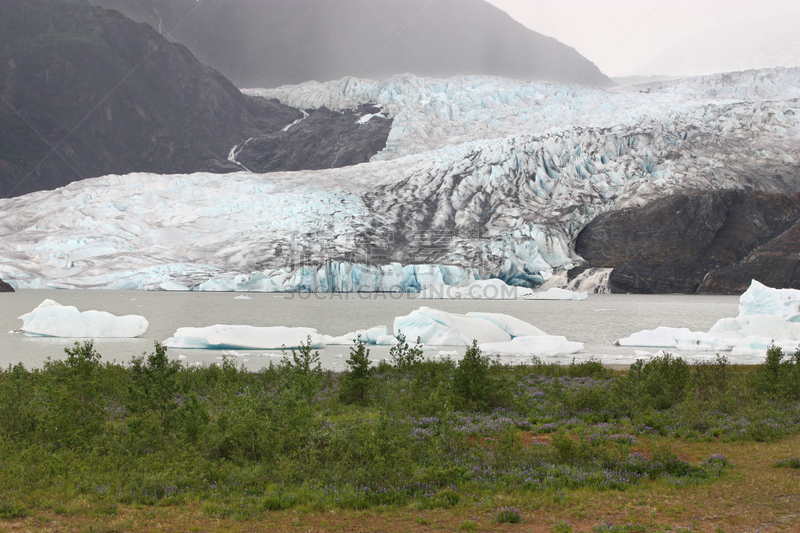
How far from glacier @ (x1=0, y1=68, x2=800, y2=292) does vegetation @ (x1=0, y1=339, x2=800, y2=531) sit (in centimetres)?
4109

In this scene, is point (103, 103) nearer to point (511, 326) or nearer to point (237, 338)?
point (237, 338)

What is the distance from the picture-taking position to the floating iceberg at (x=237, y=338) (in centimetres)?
2191

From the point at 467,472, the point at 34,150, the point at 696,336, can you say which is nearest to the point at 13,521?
the point at 467,472

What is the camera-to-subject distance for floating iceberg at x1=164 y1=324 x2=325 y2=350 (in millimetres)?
21906

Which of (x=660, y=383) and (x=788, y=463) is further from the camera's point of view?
(x=660, y=383)

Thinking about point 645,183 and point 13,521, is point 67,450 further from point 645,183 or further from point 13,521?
point 645,183

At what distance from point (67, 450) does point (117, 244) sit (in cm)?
5523

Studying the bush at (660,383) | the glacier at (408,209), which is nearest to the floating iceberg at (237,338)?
the bush at (660,383)

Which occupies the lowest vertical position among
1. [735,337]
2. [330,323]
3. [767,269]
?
[735,337]

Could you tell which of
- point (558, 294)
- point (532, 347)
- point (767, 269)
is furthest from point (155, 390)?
point (767, 269)

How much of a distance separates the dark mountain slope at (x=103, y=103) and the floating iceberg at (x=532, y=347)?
94413 millimetres

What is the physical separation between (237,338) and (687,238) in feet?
188

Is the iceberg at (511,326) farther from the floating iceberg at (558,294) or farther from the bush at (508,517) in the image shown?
the floating iceberg at (558,294)

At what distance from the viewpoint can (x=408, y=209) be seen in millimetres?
61844
